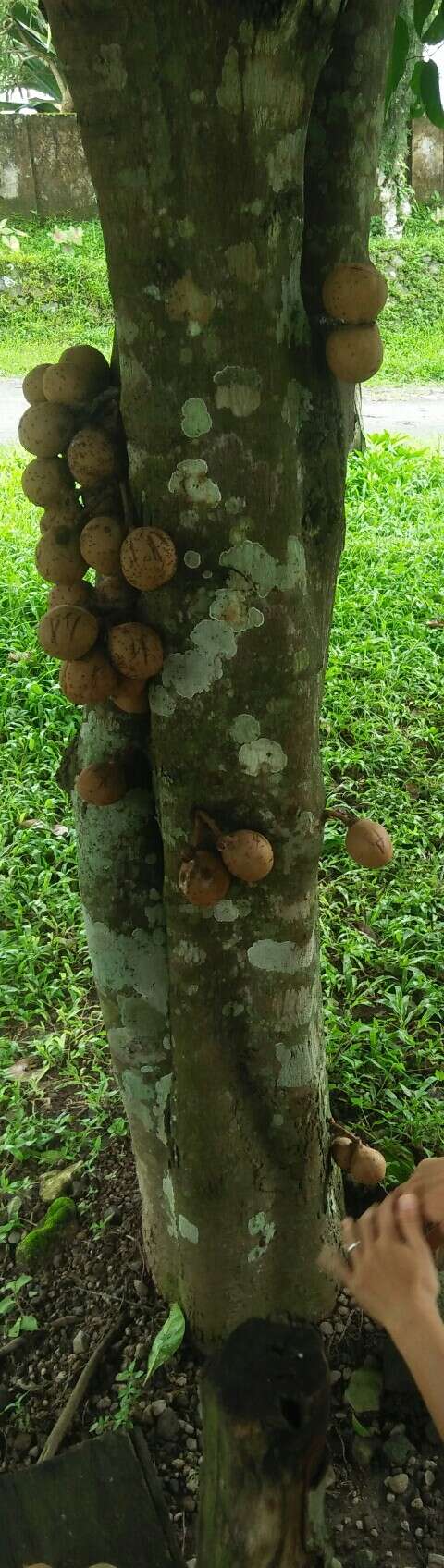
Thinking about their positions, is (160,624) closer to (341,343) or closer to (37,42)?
(341,343)

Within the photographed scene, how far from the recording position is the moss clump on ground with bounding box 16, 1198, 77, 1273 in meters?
2.43

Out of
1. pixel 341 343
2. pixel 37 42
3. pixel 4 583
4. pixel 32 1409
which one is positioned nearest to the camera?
pixel 341 343

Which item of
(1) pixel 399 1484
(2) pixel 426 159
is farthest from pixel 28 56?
(1) pixel 399 1484

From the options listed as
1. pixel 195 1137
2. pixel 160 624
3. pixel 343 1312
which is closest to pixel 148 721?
pixel 160 624

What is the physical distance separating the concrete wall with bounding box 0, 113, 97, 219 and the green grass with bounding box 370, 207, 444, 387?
11.4 ft

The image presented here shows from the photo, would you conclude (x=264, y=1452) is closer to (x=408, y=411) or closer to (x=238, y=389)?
(x=238, y=389)

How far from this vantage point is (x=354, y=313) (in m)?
1.46

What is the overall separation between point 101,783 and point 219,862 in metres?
0.26

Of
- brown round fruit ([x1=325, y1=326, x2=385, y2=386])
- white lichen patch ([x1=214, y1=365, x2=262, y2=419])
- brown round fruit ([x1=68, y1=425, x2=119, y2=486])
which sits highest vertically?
brown round fruit ([x1=325, y1=326, x2=385, y2=386])

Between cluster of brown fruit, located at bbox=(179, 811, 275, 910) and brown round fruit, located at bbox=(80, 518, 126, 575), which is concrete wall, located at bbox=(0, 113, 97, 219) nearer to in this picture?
brown round fruit, located at bbox=(80, 518, 126, 575)

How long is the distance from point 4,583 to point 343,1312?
3.41 m

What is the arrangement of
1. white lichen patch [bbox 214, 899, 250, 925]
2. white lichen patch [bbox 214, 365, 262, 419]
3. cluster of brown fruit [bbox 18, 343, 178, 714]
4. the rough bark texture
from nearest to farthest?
the rough bark texture, white lichen patch [bbox 214, 365, 262, 419], cluster of brown fruit [bbox 18, 343, 178, 714], white lichen patch [bbox 214, 899, 250, 925]

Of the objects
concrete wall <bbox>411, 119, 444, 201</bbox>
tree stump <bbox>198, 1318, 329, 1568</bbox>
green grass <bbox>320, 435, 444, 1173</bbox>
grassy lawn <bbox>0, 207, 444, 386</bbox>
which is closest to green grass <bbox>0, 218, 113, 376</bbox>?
grassy lawn <bbox>0, 207, 444, 386</bbox>

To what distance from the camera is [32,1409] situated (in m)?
2.17
